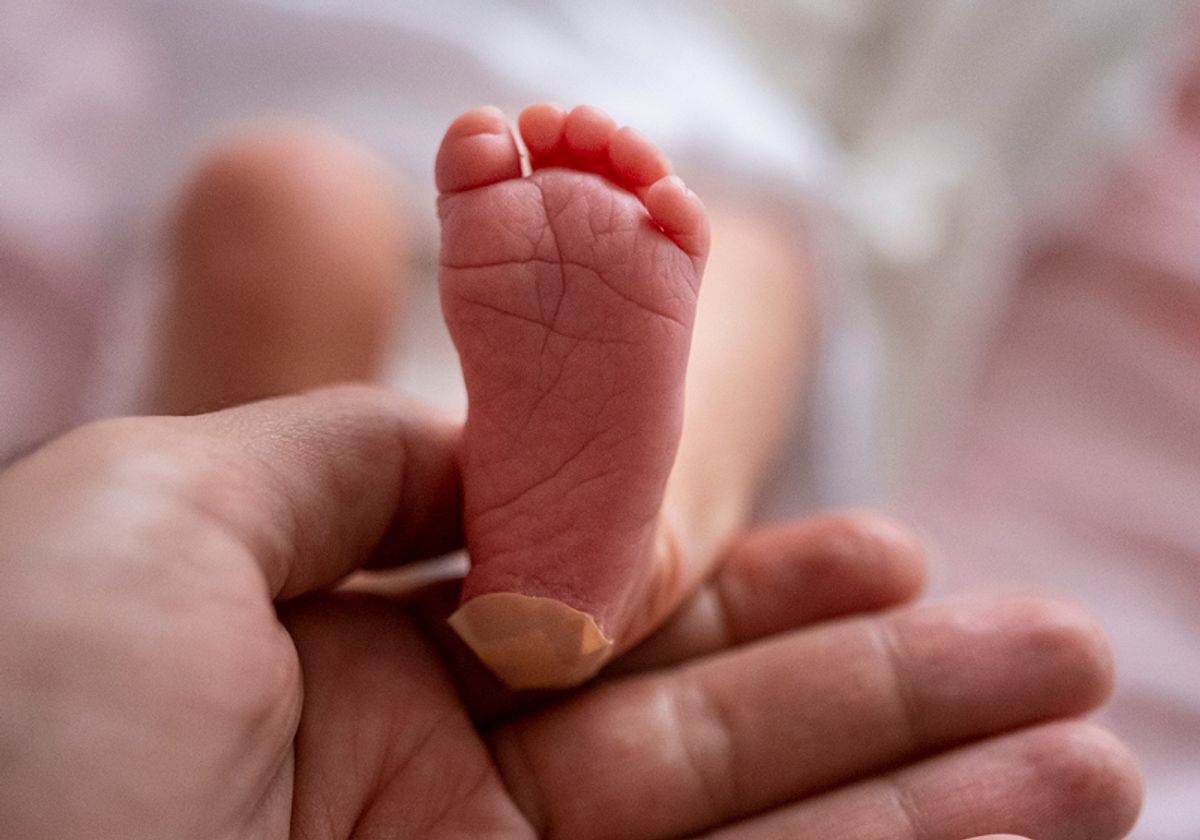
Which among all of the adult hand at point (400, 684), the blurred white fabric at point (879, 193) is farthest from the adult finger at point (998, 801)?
the blurred white fabric at point (879, 193)

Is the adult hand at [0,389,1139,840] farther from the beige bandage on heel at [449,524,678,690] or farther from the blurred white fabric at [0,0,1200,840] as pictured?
the blurred white fabric at [0,0,1200,840]

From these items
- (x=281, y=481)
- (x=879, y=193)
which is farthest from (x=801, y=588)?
(x=879, y=193)

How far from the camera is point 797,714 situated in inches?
22.6

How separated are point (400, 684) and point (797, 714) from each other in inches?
8.4

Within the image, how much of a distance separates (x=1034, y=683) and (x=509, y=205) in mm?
384

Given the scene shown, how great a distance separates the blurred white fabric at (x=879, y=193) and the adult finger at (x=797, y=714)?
236mm

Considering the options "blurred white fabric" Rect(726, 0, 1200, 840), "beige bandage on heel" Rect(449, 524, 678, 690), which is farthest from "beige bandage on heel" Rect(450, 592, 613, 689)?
"blurred white fabric" Rect(726, 0, 1200, 840)

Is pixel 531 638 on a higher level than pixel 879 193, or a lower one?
lower

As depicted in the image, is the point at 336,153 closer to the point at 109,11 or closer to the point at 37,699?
the point at 109,11

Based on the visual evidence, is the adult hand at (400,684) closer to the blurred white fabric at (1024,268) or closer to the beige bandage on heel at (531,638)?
the beige bandage on heel at (531,638)

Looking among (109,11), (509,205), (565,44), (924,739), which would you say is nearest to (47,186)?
(109,11)

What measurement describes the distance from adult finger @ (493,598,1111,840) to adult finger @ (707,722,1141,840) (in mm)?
21

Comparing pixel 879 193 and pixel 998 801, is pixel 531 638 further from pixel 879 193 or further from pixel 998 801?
pixel 879 193

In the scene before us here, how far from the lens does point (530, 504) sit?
48cm
